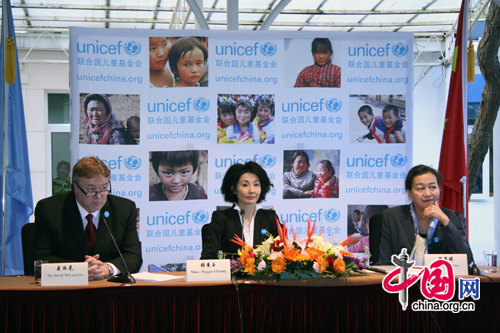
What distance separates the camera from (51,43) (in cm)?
840

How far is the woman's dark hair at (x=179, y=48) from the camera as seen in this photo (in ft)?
12.8

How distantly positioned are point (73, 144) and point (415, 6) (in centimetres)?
570

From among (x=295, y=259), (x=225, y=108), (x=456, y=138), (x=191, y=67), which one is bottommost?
(x=295, y=259)

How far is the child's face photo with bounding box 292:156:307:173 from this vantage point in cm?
402

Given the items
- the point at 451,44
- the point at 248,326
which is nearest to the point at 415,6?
the point at 451,44

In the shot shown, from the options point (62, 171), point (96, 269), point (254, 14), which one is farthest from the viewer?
point (62, 171)

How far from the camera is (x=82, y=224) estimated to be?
2625 mm

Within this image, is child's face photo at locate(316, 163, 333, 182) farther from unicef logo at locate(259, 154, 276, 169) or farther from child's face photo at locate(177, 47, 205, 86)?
child's face photo at locate(177, 47, 205, 86)

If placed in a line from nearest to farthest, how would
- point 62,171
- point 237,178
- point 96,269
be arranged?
point 96,269 → point 237,178 → point 62,171

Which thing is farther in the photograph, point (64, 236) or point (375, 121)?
point (375, 121)

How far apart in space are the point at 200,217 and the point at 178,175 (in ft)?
1.28

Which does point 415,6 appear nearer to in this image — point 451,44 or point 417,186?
point 451,44

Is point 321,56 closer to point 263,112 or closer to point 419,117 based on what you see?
point 263,112

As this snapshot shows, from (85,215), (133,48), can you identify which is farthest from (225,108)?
(85,215)
